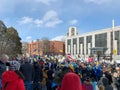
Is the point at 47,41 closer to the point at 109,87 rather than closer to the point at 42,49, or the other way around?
the point at 42,49

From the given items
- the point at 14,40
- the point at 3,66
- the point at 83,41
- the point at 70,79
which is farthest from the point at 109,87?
the point at 83,41

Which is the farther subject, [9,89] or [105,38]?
[105,38]

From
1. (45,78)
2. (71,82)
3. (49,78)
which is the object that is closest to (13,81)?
(71,82)

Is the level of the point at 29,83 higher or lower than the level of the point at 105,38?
lower

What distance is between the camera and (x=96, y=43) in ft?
373

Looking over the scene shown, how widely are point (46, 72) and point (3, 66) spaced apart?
21.0 feet

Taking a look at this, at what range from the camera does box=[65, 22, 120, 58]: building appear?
98525mm

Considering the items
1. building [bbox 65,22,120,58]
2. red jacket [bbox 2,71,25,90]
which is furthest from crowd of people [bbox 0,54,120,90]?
building [bbox 65,22,120,58]

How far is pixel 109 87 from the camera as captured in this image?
13719 mm

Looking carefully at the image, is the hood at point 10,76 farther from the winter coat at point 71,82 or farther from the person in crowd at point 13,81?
the winter coat at point 71,82

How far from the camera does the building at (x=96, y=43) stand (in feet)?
323

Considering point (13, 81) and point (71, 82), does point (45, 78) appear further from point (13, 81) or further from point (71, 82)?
point (71, 82)

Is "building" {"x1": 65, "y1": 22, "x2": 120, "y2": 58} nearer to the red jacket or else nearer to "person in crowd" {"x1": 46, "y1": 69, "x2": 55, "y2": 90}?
"person in crowd" {"x1": 46, "y1": 69, "x2": 55, "y2": 90}

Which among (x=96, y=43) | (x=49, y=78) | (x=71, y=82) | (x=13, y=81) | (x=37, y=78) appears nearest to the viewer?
(x=71, y=82)
